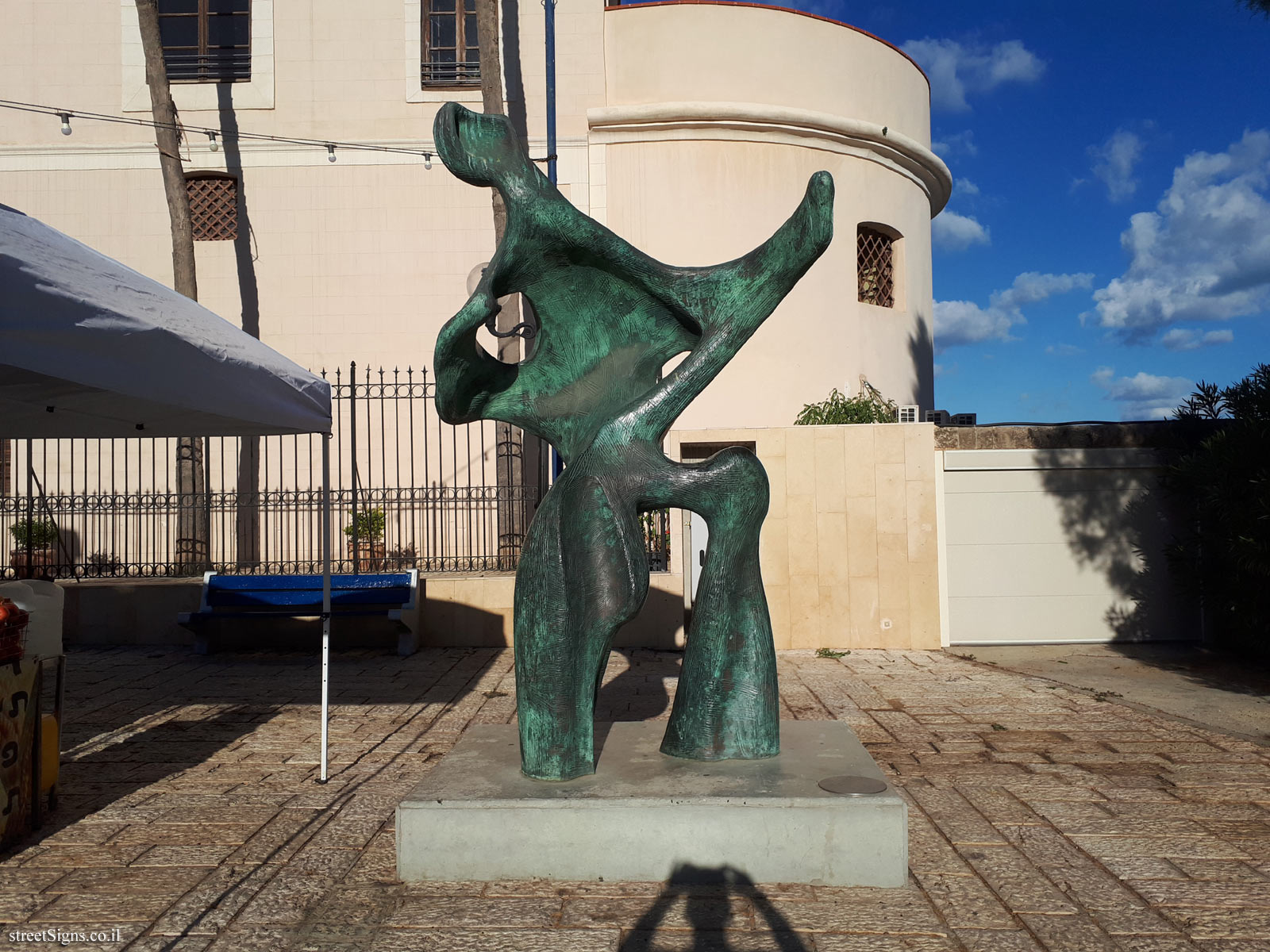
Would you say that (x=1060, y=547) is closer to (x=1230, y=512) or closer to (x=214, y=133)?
(x=1230, y=512)

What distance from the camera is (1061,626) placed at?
9977 millimetres

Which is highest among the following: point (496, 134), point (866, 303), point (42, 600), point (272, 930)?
point (866, 303)

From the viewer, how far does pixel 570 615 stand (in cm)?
401

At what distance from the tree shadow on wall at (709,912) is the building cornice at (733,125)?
1136cm

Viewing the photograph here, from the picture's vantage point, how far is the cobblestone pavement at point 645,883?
10.4ft

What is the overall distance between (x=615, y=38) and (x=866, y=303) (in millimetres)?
5190

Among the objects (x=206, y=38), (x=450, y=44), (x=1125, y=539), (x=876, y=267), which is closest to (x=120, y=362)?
(x=1125, y=539)

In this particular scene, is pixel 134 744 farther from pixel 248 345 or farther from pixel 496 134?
pixel 496 134

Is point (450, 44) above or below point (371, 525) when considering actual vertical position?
above

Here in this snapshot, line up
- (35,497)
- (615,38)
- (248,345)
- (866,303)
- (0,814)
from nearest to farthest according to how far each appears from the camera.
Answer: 1. (0,814)
2. (248,345)
3. (35,497)
4. (615,38)
5. (866,303)

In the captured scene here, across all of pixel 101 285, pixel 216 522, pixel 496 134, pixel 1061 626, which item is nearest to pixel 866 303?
pixel 1061 626

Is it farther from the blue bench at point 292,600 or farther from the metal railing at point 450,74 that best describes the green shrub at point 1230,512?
the metal railing at point 450,74

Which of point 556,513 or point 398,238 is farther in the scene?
point 398,238

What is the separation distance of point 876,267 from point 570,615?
12073 mm
